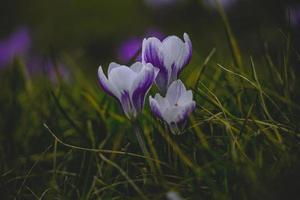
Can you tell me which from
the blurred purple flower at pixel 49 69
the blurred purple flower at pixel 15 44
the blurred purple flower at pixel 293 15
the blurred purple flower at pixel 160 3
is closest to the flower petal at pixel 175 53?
the blurred purple flower at pixel 293 15

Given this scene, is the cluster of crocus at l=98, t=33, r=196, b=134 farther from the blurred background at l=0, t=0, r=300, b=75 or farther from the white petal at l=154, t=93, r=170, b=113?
the blurred background at l=0, t=0, r=300, b=75

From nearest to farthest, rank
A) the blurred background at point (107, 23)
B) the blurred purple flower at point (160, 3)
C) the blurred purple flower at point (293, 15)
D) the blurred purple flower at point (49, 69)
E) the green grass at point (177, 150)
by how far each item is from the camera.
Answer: the green grass at point (177, 150) < the blurred purple flower at point (293, 15) < the blurred purple flower at point (49, 69) < the blurred background at point (107, 23) < the blurred purple flower at point (160, 3)

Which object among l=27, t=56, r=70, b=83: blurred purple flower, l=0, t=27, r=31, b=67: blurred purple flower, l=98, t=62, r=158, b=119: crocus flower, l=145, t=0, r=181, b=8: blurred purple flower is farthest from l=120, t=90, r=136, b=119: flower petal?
l=145, t=0, r=181, b=8: blurred purple flower

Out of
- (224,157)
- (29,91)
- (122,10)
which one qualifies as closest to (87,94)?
(29,91)

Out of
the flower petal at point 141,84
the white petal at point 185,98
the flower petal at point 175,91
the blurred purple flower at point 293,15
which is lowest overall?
the blurred purple flower at point 293,15

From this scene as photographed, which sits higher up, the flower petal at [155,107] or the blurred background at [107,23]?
the flower petal at [155,107]

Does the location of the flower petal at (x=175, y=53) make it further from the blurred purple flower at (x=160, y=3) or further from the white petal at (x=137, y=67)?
the blurred purple flower at (x=160, y=3)

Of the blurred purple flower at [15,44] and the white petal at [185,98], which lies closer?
the white petal at [185,98]
